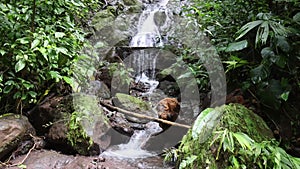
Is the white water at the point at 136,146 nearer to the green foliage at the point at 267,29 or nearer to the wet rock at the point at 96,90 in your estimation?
the wet rock at the point at 96,90

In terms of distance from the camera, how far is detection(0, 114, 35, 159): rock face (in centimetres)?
223

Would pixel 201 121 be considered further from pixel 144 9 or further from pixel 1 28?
pixel 144 9

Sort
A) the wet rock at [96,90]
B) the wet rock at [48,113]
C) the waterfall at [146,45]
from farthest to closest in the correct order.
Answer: the waterfall at [146,45], the wet rock at [96,90], the wet rock at [48,113]

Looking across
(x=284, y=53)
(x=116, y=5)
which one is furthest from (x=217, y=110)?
(x=116, y=5)

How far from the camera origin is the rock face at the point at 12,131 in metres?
2.23

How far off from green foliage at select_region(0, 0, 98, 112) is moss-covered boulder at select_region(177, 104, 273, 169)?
4.92 feet

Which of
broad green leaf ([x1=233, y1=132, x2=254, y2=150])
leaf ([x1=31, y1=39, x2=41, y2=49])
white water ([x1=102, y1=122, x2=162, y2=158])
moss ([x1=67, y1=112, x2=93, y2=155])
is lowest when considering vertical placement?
white water ([x1=102, y1=122, x2=162, y2=158])

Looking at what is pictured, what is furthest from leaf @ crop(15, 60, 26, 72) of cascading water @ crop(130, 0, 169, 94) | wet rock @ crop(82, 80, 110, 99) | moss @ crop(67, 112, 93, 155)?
cascading water @ crop(130, 0, 169, 94)

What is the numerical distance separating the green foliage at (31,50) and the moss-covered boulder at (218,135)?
1.50 meters

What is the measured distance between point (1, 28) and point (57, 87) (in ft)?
3.09

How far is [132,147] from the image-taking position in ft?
10.3

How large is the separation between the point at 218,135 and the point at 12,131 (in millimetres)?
2009

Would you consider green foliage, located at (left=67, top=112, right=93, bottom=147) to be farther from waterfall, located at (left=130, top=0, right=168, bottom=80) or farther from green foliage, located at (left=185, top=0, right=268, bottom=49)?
waterfall, located at (left=130, top=0, right=168, bottom=80)

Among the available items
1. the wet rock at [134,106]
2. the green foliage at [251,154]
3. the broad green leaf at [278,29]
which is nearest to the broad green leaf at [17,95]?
the wet rock at [134,106]
